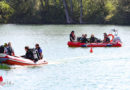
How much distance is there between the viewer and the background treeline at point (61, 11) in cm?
8925

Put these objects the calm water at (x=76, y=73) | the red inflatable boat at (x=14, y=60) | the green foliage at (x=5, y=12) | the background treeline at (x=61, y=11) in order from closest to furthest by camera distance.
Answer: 1. the calm water at (x=76, y=73)
2. the red inflatable boat at (x=14, y=60)
3. the background treeline at (x=61, y=11)
4. the green foliage at (x=5, y=12)

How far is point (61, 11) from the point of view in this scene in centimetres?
9288

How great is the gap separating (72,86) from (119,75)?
171 inches

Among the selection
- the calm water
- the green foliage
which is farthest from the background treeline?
the calm water

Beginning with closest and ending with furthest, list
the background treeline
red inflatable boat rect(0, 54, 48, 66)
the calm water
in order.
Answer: the calm water, red inflatable boat rect(0, 54, 48, 66), the background treeline

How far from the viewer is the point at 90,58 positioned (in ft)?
106

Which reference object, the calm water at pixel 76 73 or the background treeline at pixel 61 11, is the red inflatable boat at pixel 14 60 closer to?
the calm water at pixel 76 73

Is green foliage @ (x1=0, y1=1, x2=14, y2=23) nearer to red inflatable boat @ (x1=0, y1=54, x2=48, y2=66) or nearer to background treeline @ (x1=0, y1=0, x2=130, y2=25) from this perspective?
background treeline @ (x1=0, y1=0, x2=130, y2=25)

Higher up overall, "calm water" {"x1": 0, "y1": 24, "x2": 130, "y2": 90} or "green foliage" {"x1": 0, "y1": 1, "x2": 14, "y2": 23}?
"green foliage" {"x1": 0, "y1": 1, "x2": 14, "y2": 23}

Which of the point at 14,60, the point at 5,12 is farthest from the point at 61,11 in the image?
the point at 14,60

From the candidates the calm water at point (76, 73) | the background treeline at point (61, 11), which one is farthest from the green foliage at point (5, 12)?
the calm water at point (76, 73)

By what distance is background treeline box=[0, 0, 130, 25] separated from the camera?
89.2 meters

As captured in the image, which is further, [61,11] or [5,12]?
[5,12]

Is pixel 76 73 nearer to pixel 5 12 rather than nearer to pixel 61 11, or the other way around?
pixel 61 11
